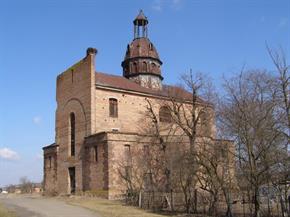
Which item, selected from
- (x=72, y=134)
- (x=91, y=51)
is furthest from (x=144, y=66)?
(x=72, y=134)

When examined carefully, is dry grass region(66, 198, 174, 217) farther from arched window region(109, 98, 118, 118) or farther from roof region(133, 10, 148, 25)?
roof region(133, 10, 148, 25)

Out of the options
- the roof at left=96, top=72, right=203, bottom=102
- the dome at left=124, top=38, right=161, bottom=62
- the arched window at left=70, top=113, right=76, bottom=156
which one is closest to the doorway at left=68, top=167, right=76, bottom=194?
the arched window at left=70, top=113, right=76, bottom=156

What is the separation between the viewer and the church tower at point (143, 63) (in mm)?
52625

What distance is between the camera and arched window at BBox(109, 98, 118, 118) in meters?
44.0

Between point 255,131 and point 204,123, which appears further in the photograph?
point 204,123

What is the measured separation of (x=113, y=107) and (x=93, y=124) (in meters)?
3.28

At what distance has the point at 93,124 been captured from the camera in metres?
42.2

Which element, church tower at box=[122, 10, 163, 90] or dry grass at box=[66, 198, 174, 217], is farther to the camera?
church tower at box=[122, 10, 163, 90]

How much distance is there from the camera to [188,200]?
26375 mm

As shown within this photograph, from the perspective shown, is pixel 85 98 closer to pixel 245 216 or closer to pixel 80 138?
pixel 80 138

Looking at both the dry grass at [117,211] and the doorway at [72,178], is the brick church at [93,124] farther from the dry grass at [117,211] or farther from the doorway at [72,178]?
the dry grass at [117,211]

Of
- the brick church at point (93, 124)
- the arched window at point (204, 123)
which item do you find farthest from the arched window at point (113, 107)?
the arched window at point (204, 123)

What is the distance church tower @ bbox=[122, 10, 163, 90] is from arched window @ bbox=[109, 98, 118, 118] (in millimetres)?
8726

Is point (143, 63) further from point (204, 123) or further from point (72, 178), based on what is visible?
point (204, 123)
